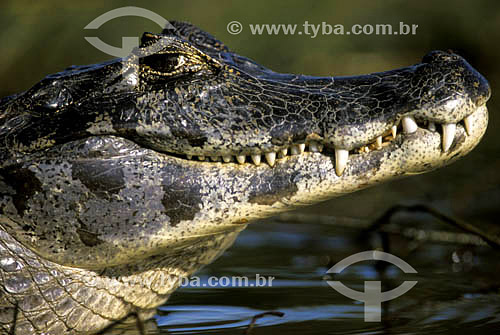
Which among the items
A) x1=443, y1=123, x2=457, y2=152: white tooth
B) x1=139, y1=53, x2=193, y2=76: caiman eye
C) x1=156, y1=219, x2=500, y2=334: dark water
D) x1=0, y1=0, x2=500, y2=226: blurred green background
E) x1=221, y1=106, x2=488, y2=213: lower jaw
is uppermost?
x1=0, y1=0, x2=500, y2=226: blurred green background

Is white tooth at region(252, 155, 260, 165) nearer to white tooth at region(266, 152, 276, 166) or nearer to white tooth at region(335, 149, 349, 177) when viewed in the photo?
white tooth at region(266, 152, 276, 166)

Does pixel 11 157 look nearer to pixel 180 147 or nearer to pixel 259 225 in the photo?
pixel 180 147

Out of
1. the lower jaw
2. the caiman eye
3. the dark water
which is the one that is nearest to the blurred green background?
the dark water

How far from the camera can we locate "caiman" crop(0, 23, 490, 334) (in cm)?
265

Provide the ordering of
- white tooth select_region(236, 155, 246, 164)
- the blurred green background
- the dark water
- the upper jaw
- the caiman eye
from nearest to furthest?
the upper jaw < white tooth select_region(236, 155, 246, 164) < the caiman eye < the dark water < the blurred green background

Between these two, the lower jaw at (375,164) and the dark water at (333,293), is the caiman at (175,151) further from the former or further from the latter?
the dark water at (333,293)

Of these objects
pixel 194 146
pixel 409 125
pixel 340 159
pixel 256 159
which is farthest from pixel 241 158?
pixel 409 125

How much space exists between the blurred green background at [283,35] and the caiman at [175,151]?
22.8ft

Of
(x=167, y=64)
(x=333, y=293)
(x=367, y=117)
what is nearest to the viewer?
(x=367, y=117)

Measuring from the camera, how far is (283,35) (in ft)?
34.4

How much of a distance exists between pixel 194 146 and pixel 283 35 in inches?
315

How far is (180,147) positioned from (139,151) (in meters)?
0.17

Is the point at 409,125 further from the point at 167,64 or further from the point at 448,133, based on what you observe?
the point at 167,64

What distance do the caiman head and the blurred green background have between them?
6930mm
